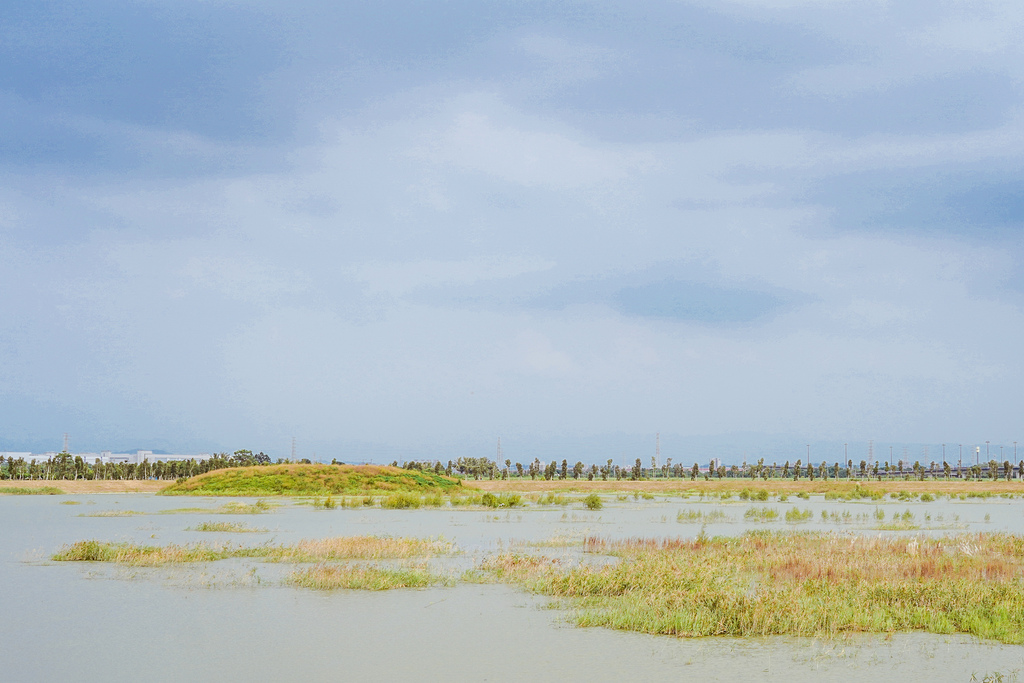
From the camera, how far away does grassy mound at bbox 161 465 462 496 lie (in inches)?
2662

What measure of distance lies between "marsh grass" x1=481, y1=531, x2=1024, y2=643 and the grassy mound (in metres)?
47.2

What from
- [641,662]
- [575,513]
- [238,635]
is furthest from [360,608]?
[575,513]

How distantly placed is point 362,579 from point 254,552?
21.1ft

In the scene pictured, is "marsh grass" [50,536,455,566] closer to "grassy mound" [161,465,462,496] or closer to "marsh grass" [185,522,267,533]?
"marsh grass" [185,522,267,533]

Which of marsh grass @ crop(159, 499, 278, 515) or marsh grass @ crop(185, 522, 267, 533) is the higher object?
marsh grass @ crop(185, 522, 267, 533)

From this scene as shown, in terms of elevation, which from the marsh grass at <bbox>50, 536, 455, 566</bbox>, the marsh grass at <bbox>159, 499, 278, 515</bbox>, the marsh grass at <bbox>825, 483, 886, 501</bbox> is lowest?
the marsh grass at <bbox>825, 483, 886, 501</bbox>

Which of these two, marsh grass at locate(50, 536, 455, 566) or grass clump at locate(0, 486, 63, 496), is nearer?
→ marsh grass at locate(50, 536, 455, 566)

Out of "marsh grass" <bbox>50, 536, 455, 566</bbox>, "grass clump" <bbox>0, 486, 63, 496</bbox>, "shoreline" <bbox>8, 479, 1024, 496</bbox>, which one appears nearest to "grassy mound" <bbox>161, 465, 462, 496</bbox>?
"shoreline" <bbox>8, 479, 1024, 496</bbox>

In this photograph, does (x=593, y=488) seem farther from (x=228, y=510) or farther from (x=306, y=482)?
(x=228, y=510)

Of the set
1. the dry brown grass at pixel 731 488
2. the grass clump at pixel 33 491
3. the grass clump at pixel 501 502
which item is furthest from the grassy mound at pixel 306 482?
the grass clump at pixel 501 502

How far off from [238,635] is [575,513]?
3238 cm

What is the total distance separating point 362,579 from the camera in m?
17.9

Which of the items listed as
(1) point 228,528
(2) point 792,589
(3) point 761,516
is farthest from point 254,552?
(3) point 761,516

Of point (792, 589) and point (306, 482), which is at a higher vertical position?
point (792, 589)
